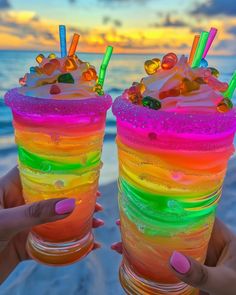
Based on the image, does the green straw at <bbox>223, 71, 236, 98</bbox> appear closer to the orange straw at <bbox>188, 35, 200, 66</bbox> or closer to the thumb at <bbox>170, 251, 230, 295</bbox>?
the orange straw at <bbox>188, 35, 200, 66</bbox>

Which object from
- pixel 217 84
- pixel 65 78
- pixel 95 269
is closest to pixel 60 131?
pixel 65 78

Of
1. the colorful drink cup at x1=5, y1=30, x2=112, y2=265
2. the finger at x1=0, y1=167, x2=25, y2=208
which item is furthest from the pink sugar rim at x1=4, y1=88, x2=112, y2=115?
the finger at x1=0, y1=167, x2=25, y2=208

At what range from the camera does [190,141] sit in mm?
988

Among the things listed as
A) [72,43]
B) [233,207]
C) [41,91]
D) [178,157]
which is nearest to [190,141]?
[178,157]

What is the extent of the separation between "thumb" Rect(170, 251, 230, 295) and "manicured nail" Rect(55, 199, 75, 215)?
1.13 feet

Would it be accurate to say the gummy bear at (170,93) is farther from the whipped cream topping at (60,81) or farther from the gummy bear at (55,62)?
the gummy bear at (55,62)

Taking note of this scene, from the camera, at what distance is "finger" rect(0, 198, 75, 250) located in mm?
1128

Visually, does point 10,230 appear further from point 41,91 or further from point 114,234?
point 114,234

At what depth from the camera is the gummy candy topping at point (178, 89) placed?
103cm

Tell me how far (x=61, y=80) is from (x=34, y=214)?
46cm

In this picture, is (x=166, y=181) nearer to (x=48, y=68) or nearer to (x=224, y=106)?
(x=224, y=106)

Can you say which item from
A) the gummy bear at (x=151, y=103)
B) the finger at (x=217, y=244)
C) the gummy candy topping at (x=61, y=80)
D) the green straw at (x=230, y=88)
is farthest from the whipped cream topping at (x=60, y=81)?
the finger at (x=217, y=244)

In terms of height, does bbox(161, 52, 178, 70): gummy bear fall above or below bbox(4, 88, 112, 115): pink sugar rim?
above

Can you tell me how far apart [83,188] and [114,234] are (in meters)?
1.59
